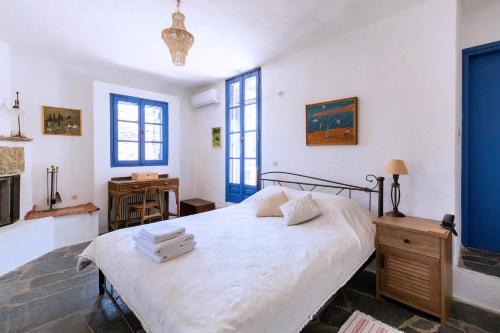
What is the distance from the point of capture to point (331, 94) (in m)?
3.08

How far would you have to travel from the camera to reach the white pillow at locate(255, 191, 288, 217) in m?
2.82

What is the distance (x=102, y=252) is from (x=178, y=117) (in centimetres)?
350

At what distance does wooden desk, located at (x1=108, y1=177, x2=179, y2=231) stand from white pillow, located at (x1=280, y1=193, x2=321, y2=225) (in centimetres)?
253

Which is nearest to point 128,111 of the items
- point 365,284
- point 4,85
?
point 4,85

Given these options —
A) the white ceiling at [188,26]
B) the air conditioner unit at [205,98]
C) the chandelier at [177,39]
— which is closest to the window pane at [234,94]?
the air conditioner unit at [205,98]

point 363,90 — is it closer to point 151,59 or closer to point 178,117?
point 151,59

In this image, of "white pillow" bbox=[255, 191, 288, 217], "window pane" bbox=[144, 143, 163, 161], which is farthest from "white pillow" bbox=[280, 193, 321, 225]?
"window pane" bbox=[144, 143, 163, 161]

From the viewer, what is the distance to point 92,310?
203 centimetres

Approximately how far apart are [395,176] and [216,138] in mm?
3253

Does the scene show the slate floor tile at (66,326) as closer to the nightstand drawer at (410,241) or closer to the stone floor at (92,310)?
the stone floor at (92,310)

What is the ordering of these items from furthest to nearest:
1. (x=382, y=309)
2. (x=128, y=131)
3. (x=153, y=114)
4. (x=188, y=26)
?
(x=153, y=114)
(x=128, y=131)
(x=188, y=26)
(x=382, y=309)

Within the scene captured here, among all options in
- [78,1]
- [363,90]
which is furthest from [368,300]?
[78,1]

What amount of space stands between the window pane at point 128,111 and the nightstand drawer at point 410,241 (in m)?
4.27

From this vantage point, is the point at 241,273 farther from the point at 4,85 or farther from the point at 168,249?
the point at 4,85
